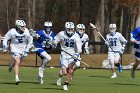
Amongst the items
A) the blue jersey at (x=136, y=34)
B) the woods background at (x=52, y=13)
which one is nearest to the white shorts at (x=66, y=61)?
the blue jersey at (x=136, y=34)

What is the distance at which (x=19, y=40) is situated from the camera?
19703 millimetres

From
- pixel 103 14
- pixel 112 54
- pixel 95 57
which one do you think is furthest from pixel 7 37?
pixel 103 14

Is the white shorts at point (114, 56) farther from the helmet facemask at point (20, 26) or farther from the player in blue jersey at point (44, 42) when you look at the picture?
the helmet facemask at point (20, 26)

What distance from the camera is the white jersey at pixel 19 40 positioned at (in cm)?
1959

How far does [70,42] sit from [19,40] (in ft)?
7.08

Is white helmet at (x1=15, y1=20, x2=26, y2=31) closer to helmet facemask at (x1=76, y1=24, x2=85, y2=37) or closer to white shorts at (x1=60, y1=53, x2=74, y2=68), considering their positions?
white shorts at (x1=60, y1=53, x2=74, y2=68)

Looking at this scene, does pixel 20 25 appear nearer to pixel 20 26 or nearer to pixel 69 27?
pixel 20 26

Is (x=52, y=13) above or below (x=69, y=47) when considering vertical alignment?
above

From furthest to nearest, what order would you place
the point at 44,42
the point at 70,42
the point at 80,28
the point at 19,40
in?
the point at 80,28, the point at 44,42, the point at 19,40, the point at 70,42

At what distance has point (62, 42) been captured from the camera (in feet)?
60.8

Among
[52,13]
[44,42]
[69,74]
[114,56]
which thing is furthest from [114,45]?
[52,13]

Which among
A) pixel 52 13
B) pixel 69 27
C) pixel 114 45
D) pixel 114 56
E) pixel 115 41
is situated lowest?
pixel 114 56

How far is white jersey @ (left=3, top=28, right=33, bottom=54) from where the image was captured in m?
19.6

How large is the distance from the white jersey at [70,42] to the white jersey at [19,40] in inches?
59.8
